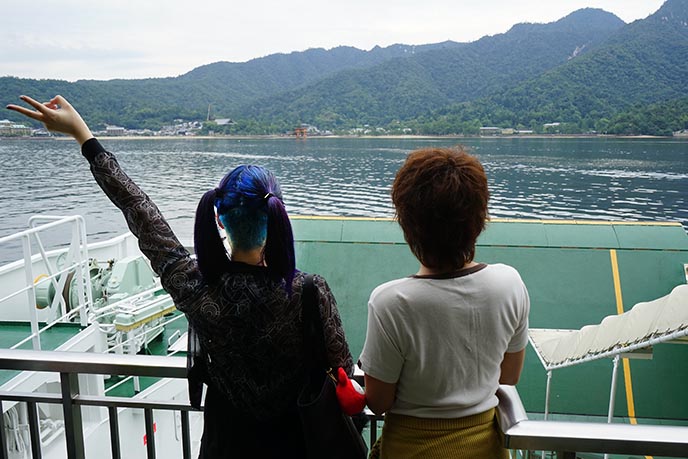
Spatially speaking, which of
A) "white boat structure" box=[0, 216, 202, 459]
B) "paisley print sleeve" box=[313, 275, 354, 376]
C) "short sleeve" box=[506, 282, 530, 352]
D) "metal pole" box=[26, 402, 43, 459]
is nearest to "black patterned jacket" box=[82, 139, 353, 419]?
"paisley print sleeve" box=[313, 275, 354, 376]

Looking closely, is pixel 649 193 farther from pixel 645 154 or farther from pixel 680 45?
pixel 645 154

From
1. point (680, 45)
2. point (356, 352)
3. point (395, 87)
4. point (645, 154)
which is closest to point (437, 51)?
point (395, 87)

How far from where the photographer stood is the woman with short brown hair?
3.37ft

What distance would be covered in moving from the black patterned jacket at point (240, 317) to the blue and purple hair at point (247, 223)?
3 centimetres

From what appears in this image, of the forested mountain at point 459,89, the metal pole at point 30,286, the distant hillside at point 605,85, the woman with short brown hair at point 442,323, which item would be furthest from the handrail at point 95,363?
the distant hillside at point 605,85

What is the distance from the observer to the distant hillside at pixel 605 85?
29172 millimetres

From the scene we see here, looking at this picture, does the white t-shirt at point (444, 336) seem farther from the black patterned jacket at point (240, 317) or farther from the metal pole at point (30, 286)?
the metal pole at point (30, 286)

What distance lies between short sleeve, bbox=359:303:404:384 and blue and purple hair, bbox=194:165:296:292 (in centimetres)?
18

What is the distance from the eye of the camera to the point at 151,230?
1.18 meters

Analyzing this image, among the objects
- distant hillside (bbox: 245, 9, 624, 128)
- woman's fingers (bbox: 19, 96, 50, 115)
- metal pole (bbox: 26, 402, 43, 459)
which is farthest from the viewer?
distant hillside (bbox: 245, 9, 624, 128)

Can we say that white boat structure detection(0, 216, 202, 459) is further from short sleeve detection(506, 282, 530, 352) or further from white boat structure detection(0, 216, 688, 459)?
short sleeve detection(506, 282, 530, 352)

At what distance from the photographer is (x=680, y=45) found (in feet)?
132

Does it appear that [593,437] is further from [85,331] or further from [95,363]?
[85,331]

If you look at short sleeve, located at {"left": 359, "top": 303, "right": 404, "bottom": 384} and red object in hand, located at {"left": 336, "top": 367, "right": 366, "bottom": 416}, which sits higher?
short sleeve, located at {"left": 359, "top": 303, "right": 404, "bottom": 384}
